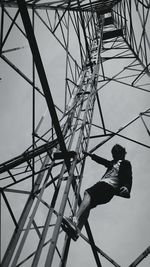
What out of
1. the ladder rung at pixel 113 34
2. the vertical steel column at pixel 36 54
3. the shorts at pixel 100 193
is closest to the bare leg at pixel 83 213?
the shorts at pixel 100 193

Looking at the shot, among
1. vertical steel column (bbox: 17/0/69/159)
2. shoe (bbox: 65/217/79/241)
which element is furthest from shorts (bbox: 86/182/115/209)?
shoe (bbox: 65/217/79/241)

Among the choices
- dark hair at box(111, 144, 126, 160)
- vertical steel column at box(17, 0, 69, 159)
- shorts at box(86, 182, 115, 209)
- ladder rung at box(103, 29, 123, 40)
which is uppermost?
ladder rung at box(103, 29, 123, 40)

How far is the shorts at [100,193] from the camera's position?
4.70 m

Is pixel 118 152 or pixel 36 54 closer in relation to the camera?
pixel 36 54

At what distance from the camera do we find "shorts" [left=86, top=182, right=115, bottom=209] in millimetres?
4695

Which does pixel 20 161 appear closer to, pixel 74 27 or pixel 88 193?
pixel 88 193

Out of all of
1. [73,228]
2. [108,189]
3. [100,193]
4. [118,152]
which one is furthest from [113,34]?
[73,228]

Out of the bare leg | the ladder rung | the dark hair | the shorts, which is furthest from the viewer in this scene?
the ladder rung

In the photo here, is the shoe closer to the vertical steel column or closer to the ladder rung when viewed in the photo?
the vertical steel column

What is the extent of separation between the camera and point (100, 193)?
4.75 metres

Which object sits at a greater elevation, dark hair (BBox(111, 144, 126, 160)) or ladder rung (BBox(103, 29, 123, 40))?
ladder rung (BBox(103, 29, 123, 40))

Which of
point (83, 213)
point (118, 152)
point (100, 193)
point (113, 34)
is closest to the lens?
point (83, 213)

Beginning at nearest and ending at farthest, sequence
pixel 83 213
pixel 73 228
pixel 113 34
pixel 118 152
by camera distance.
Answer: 1. pixel 73 228
2. pixel 83 213
3. pixel 118 152
4. pixel 113 34

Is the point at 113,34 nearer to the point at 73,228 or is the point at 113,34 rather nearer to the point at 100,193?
the point at 100,193
